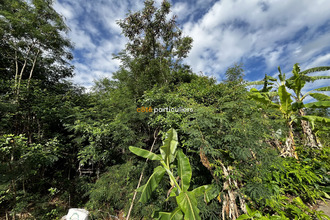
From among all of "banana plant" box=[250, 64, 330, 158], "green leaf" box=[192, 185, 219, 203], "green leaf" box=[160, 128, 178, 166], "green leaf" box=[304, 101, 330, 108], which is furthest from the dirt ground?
"green leaf" box=[160, 128, 178, 166]

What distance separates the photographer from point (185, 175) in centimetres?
122

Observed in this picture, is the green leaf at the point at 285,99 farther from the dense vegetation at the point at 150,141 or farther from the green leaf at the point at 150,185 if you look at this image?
the green leaf at the point at 150,185

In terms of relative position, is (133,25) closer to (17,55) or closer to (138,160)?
(17,55)

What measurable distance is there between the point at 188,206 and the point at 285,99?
3670 mm

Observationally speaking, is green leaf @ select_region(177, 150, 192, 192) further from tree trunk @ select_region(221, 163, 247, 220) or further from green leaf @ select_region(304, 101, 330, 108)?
green leaf @ select_region(304, 101, 330, 108)

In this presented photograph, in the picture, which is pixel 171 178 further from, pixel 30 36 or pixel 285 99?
pixel 30 36

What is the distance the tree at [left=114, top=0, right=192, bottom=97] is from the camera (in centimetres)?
405

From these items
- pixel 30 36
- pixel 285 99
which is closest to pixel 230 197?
pixel 285 99

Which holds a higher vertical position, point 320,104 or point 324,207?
point 320,104

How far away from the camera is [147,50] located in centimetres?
444

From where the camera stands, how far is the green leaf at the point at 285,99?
113 inches

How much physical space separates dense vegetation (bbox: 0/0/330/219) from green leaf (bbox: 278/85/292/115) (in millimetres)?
19

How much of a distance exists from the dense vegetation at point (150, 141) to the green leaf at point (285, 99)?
2cm

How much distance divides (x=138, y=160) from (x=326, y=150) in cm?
407
